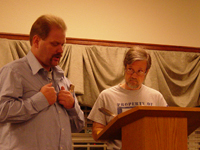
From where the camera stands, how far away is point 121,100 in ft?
6.13

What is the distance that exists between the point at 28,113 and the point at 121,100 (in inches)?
30.1

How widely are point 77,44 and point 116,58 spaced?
0.45m

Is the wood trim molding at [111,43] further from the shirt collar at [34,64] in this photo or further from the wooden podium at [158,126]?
the wooden podium at [158,126]

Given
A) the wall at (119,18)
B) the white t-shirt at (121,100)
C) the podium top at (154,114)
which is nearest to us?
the podium top at (154,114)

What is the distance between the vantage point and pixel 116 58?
2842 millimetres

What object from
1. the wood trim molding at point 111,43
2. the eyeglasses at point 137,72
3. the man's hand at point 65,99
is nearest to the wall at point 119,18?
the wood trim molding at point 111,43

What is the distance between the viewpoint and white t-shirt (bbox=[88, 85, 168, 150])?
6.05ft

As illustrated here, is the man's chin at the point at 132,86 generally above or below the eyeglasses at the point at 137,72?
below

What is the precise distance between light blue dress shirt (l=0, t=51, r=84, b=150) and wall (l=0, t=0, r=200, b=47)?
1444 millimetres

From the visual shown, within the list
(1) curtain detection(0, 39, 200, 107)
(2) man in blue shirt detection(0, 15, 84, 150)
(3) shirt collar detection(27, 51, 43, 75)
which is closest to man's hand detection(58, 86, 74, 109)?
(2) man in blue shirt detection(0, 15, 84, 150)

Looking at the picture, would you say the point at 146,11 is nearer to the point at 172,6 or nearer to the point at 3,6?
the point at 172,6

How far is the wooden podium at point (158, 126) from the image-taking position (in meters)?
1.12

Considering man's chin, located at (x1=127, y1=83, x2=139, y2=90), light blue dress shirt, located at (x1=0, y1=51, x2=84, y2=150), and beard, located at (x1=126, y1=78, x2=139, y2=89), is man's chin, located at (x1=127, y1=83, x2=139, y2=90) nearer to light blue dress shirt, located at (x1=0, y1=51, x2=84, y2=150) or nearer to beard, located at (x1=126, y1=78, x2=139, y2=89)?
beard, located at (x1=126, y1=78, x2=139, y2=89)

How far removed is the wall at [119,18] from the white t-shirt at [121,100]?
117 cm
